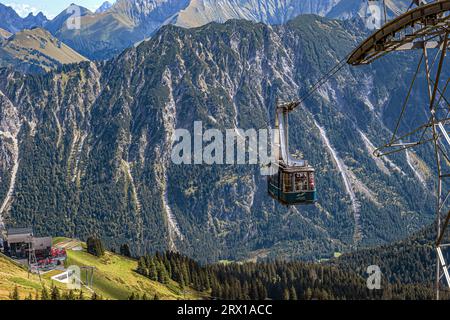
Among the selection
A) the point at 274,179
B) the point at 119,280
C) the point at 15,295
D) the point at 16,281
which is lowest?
the point at 119,280

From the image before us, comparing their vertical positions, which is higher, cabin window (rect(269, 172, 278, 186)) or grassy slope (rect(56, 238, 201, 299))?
cabin window (rect(269, 172, 278, 186))

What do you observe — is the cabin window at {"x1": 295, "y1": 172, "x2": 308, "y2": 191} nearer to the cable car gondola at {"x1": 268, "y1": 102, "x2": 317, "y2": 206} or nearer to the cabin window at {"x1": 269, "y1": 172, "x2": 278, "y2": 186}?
the cable car gondola at {"x1": 268, "y1": 102, "x2": 317, "y2": 206}

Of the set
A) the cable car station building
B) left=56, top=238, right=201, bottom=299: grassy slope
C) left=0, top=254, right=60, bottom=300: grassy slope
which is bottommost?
left=56, top=238, right=201, bottom=299: grassy slope

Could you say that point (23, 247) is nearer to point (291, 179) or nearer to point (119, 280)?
point (119, 280)

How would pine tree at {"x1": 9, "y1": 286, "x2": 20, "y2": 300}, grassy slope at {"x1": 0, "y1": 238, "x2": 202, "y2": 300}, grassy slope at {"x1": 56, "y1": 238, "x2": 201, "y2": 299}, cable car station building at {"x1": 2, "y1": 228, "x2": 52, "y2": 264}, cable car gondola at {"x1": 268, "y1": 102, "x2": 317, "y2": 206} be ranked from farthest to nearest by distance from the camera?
cable car station building at {"x1": 2, "y1": 228, "x2": 52, "y2": 264}
grassy slope at {"x1": 56, "y1": 238, "x2": 201, "y2": 299}
grassy slope at {"x1": 0, "y1": 238, "x2": 202, "y2": 300}
pine tree at {"x1": 9, "y1": 286, "x2": 20, "y2": 300}
cable car gondola at {"x1": 268, "y1": 102, "x2": 317, "y2": 206}

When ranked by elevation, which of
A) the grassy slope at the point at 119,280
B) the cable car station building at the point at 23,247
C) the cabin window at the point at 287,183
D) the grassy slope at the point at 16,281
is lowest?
the grassy slope at the point at 119,280

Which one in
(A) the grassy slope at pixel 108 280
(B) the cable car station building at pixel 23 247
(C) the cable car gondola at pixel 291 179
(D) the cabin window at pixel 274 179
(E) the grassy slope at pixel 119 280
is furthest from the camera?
(B) the cable car station building at pixel 23 247

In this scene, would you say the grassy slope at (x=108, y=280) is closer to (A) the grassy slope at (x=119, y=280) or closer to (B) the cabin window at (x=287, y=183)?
(A) the grassy slope at (x=119, y=280)

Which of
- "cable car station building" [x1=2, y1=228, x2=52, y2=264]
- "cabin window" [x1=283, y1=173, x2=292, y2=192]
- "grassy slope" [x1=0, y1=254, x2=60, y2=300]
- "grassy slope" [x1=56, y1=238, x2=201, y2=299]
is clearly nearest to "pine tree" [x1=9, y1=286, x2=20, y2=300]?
"grassy slope" [x1=0, y1=254, x2=60, y2=300]

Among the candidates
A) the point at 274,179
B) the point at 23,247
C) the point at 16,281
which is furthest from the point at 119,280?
the point at 274,179

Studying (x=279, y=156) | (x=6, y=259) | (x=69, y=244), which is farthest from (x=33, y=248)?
(x=279, y=156)

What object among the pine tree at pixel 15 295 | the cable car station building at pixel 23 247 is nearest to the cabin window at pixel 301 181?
the pine tree at pixel 15 295

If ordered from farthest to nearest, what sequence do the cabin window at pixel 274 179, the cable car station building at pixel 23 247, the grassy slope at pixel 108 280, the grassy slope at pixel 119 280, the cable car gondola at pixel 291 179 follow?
the cable car station building at pixel 23 247, the grassy slope at pixel 119 280, the grassy slope at pixel 108 280, the cabin window at pixel 274 179, the cable car gondola at pixel 291 179
